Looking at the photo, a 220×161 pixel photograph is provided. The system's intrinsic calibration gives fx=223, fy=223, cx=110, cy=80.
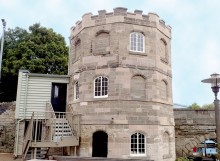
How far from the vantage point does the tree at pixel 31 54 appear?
26.1 meters

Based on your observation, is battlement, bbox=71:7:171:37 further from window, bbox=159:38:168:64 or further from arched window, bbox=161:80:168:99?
arched window, bbox=161:80:168:99

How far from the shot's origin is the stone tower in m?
13.6

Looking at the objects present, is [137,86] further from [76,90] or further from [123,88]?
[76,90]

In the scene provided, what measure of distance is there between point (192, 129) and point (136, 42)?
9219mm

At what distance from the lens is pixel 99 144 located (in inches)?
561

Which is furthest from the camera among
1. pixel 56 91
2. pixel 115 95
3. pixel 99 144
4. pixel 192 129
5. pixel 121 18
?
pixel 192 129

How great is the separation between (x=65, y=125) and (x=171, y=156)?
24.5 feet

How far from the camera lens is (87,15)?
15555mm

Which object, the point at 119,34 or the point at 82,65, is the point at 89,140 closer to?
the point at 82,65

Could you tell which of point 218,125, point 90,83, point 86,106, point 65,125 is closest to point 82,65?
point 90,83

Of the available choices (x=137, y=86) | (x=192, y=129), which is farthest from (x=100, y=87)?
(x=192, y=129)

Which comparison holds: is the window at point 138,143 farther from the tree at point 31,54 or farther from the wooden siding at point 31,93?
the tree at point 31,54

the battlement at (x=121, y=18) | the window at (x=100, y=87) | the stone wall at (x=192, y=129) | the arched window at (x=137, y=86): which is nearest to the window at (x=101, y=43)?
the battlement at (x=121, y=18)

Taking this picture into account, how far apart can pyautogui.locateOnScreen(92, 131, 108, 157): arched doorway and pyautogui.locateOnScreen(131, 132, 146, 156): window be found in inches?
70.0
